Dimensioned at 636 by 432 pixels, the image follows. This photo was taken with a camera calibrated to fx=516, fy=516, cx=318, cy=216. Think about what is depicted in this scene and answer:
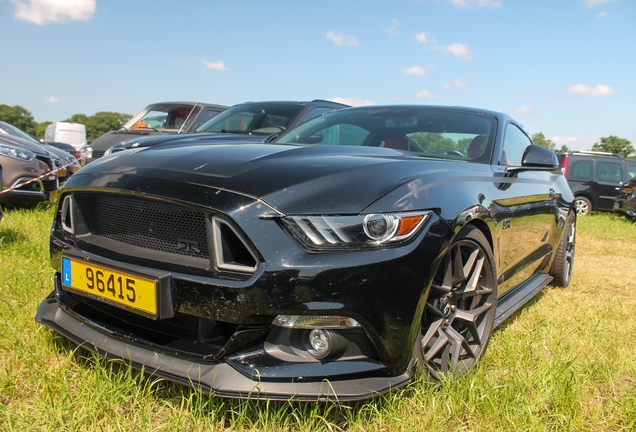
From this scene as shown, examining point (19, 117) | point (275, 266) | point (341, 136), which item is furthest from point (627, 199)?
point (19, 117)

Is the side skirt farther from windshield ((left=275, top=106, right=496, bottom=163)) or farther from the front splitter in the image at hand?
the front splitter

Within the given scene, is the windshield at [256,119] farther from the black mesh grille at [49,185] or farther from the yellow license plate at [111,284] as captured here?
the yellow license plate at [111,284]

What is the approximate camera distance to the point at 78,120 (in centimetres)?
10606

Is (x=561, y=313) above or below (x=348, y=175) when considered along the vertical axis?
below

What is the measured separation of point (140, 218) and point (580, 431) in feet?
5.95

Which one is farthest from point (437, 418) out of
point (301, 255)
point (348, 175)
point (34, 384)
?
point (34, 384)

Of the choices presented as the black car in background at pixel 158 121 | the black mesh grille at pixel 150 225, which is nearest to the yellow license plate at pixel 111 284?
the black mesh grille at pixel 150 225

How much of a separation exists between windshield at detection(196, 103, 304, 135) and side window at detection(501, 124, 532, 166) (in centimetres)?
315

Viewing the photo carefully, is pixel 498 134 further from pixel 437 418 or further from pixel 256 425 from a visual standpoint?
pixel 256 425

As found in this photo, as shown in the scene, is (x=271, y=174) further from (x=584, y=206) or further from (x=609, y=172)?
(x=609, y=172)

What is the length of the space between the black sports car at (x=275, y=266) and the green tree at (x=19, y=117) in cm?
9495

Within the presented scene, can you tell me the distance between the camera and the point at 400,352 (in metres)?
1.76

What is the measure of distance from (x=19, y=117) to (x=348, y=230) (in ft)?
340

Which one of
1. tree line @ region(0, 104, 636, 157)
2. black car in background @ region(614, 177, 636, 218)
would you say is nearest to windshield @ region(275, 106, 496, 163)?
black car in background @ region(614, 177, 636, 218)
